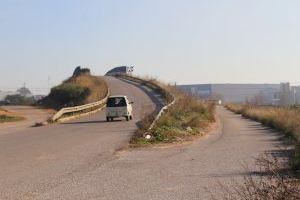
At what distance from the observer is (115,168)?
53.1 feet

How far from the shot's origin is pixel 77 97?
7562 centimetres

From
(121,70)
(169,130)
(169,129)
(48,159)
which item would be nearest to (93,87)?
(169,129)

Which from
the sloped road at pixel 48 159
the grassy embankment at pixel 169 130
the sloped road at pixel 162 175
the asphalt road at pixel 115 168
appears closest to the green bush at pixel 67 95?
the grassy embankment at pixel 169 130

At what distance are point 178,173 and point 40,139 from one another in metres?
12.6

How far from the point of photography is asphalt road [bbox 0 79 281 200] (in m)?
12.1

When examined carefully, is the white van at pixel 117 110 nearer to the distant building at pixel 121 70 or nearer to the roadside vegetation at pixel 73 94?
the roadside vegetation at pixel 73 94

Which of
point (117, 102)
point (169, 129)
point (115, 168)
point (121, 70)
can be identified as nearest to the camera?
point (115, 168)

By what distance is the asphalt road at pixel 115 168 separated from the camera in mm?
12086

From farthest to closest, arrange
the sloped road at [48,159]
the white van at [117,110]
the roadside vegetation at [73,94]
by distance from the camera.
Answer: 1. the roadside vegetation at [73,94]
2. the white van at [117,110]
3. the sloped road at [48,159]

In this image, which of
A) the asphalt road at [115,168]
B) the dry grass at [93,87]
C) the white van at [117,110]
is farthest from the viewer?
the dry grass at [93,87]

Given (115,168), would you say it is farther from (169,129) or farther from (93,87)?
(93,87)

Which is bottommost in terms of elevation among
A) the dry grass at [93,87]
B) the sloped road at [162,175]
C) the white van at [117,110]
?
the sloped road at [162,175]

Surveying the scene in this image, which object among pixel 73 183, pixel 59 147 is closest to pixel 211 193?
pixel 73 183

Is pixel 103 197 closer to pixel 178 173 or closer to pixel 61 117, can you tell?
pixel 178 173
